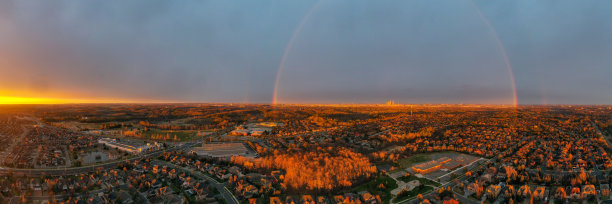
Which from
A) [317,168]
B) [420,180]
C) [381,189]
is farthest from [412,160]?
[317,168]

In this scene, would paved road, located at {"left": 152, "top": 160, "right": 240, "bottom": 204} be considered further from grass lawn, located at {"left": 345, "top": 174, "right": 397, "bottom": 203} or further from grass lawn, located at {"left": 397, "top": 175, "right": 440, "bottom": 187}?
grass lawn, located at {"left": 397, "top": 175, "right": 440, "bottom": 187}

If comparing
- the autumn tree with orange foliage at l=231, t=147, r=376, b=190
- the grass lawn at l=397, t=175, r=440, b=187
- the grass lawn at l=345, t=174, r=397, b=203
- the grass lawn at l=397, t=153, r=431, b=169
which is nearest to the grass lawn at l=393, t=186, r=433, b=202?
the grass lawn at l=345, t=174, r=397, b=203

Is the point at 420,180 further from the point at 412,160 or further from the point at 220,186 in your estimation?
the point at 220,186

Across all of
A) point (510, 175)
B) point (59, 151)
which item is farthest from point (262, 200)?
point (59, 151)

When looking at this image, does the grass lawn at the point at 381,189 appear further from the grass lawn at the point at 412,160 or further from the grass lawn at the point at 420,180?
the grass lawn at the point at 412,160

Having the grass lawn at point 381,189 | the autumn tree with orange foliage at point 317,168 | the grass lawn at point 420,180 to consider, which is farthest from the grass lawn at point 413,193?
the autumn tree with orange foliage at point 317,168

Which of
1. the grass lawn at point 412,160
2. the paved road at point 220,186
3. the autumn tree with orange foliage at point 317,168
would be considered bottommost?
the paved road at point 220,186
